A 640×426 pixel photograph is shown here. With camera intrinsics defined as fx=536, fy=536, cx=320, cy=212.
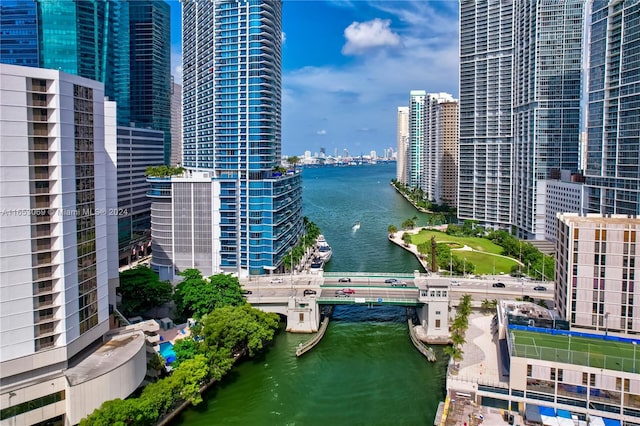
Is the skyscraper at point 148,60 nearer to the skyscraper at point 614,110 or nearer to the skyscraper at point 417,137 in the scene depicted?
the skyscraper at point 614,110

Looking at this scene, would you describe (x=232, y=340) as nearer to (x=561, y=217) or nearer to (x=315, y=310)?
(x=315, y=310)

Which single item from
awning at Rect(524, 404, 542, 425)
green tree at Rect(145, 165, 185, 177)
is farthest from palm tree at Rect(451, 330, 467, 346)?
green tree at Rect(145, 165, 185, 177)

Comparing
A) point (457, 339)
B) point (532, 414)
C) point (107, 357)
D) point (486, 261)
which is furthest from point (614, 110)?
point (107, 357)

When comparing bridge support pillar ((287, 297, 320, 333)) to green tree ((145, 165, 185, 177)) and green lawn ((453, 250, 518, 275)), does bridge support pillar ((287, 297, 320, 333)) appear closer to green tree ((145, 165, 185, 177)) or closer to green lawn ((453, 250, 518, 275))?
green tree ((145, 165, 185, 177))

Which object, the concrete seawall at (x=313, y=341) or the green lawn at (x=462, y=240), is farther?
the green lawn at (x=462, y=240)

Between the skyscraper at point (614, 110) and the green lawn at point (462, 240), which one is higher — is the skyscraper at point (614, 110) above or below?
above

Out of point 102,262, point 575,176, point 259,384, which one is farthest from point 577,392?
point 575,176

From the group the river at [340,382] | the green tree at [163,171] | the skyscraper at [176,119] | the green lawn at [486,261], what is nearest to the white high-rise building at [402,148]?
the skyscraper at [176,119]
